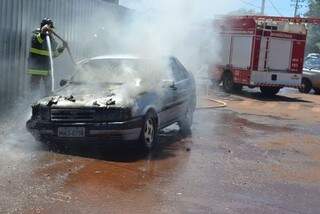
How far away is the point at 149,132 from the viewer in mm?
8211

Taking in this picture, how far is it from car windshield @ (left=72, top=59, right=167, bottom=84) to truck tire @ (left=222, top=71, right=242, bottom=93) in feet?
38.3

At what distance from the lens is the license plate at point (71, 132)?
771cm

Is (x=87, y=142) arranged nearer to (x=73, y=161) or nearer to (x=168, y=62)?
(x=73, y=161)

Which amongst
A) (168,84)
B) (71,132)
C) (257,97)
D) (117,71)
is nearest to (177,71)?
(168,84)

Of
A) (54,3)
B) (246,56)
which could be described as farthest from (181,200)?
(246,56)

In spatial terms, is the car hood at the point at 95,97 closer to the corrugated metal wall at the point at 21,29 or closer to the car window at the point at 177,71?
the car window at the point at 177,71

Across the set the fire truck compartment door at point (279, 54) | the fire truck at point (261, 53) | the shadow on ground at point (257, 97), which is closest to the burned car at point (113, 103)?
the shadow on ground at point (257, 97)

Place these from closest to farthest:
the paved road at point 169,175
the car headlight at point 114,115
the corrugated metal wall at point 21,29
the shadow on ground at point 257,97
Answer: the paved road at point 169,175 → the car headlight at point 114,115 → the corrugated metal wall at point 21,29 → the shadow on ground at point 257,97

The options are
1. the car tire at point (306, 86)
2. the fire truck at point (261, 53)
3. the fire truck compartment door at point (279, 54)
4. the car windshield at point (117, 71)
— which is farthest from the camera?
the car tire at point (306, 86)

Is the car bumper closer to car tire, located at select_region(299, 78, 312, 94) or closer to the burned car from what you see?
the burned car

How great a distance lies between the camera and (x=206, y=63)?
20234 millimetres

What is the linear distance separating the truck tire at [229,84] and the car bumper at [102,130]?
13.3 m

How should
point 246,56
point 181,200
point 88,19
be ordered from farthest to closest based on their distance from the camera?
point 246,56 → point 88,19 → point 181,200

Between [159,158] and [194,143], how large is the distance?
158 centimetres
